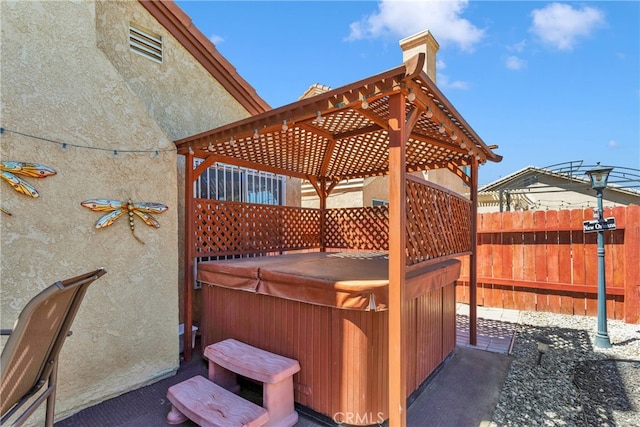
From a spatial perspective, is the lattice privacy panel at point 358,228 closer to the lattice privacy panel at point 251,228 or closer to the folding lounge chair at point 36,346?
the lattice privacy panel at point 251,228

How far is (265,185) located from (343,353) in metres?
5.06

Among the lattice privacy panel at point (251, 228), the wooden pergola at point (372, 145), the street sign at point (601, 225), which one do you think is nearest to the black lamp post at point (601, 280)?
the street sign at point (601, 225)

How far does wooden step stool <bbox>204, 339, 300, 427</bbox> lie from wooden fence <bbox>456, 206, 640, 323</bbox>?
660 cm

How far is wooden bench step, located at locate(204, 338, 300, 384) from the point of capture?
3.25 m

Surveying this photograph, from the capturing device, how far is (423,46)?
989cm

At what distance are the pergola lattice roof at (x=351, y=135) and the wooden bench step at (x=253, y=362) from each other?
2624mm

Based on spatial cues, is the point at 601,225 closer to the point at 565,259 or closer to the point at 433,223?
Result: the point at 565,259

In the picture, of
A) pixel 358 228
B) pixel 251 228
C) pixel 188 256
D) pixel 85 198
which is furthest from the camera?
pixel 358 228

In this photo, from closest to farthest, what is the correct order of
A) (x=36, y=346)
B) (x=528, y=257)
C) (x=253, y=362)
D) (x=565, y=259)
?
1. (x=36, y=346)
2. (x=253, y=362)
3. (x=565, y=259)
4. (x=528, y=257)

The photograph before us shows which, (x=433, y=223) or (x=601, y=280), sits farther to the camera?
(x=601, y=280)

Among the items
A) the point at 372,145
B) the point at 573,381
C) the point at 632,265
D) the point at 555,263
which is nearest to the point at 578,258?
the point at 555,263

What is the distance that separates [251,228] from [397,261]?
12.4ft

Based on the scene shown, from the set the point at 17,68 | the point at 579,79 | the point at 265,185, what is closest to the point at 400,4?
the point at 265,185

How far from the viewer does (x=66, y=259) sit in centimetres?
344
